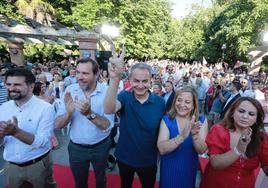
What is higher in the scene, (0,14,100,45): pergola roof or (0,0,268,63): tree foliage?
(0,0,268,63): tree foliage

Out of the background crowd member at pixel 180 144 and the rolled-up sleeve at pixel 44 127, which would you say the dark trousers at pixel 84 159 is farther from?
the background crowd member at pixel 180 144

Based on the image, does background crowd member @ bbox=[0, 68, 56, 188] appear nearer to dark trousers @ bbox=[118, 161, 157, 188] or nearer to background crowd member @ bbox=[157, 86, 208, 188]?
dark trousers @ bbox=[118, 161, 157, 188]

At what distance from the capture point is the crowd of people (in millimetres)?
2402

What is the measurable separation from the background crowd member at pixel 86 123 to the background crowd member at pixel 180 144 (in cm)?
67

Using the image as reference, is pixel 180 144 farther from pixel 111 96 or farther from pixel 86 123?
pixel 86 123

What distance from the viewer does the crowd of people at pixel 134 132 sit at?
2.40m

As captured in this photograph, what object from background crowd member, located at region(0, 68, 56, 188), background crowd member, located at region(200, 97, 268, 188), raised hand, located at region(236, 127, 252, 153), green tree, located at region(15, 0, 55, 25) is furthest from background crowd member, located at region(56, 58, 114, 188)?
green tree, located at region(15, 0, 55, 25)

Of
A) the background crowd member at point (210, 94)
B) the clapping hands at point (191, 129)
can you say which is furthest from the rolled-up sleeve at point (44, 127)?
the background crowd member at point (210, 94)

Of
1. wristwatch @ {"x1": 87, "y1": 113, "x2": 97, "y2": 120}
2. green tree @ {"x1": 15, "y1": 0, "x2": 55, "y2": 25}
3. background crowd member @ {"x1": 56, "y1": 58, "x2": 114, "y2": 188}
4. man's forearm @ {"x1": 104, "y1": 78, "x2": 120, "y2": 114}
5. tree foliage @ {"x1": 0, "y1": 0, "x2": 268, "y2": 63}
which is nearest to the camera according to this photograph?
man's forearm @ {"x1": 104, "y1": 78, "x2": 120, "y2": 114}

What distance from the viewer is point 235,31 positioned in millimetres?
22203

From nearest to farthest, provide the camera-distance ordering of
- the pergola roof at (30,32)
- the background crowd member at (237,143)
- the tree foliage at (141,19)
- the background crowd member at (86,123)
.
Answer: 1. the background crowd member at (237,143)
2. the background crowd member at (86,123)
3. the pergola roof at (30,32)
4. the tree foliage at (141,19)

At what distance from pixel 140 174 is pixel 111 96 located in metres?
0.95

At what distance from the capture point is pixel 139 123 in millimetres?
2877

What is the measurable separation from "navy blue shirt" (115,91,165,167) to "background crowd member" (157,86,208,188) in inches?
6.6
